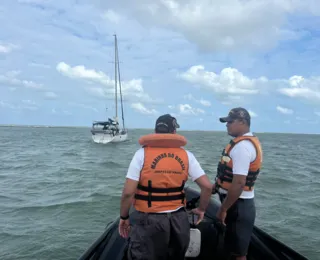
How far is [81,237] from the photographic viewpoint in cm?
727

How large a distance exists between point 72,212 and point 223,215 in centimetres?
691

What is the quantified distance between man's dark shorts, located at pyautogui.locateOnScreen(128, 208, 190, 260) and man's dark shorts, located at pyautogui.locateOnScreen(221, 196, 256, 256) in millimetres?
716

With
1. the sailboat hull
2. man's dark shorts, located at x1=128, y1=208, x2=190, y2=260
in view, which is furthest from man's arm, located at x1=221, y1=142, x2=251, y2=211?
the sailboat hull

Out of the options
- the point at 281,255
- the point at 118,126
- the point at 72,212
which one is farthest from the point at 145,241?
the point at 118,126

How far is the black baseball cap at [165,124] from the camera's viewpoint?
2.94m

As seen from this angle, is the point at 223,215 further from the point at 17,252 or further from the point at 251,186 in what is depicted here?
the point at 17,252

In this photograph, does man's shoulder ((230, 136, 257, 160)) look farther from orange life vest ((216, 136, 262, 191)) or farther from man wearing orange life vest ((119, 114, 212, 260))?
man wearing orange life vest ((119, 114, 212, 260))

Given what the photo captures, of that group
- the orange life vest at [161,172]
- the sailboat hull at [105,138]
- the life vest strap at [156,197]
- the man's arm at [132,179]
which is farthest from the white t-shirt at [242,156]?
the sailboat hull at [105,138]

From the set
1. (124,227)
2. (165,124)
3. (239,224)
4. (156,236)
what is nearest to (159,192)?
(156,236)

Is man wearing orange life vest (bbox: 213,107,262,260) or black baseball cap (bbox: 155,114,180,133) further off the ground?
black baseball cap (bbox: 155,114,180,133)

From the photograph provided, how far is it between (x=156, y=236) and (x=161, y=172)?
602 millimetres

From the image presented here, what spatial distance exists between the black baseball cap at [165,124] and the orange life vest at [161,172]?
124mm

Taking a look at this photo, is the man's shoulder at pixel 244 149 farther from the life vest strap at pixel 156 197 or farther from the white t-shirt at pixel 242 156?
the life vest strap at pixel 156 197

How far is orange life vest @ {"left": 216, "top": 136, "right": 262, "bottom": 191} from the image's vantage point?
128 inches
